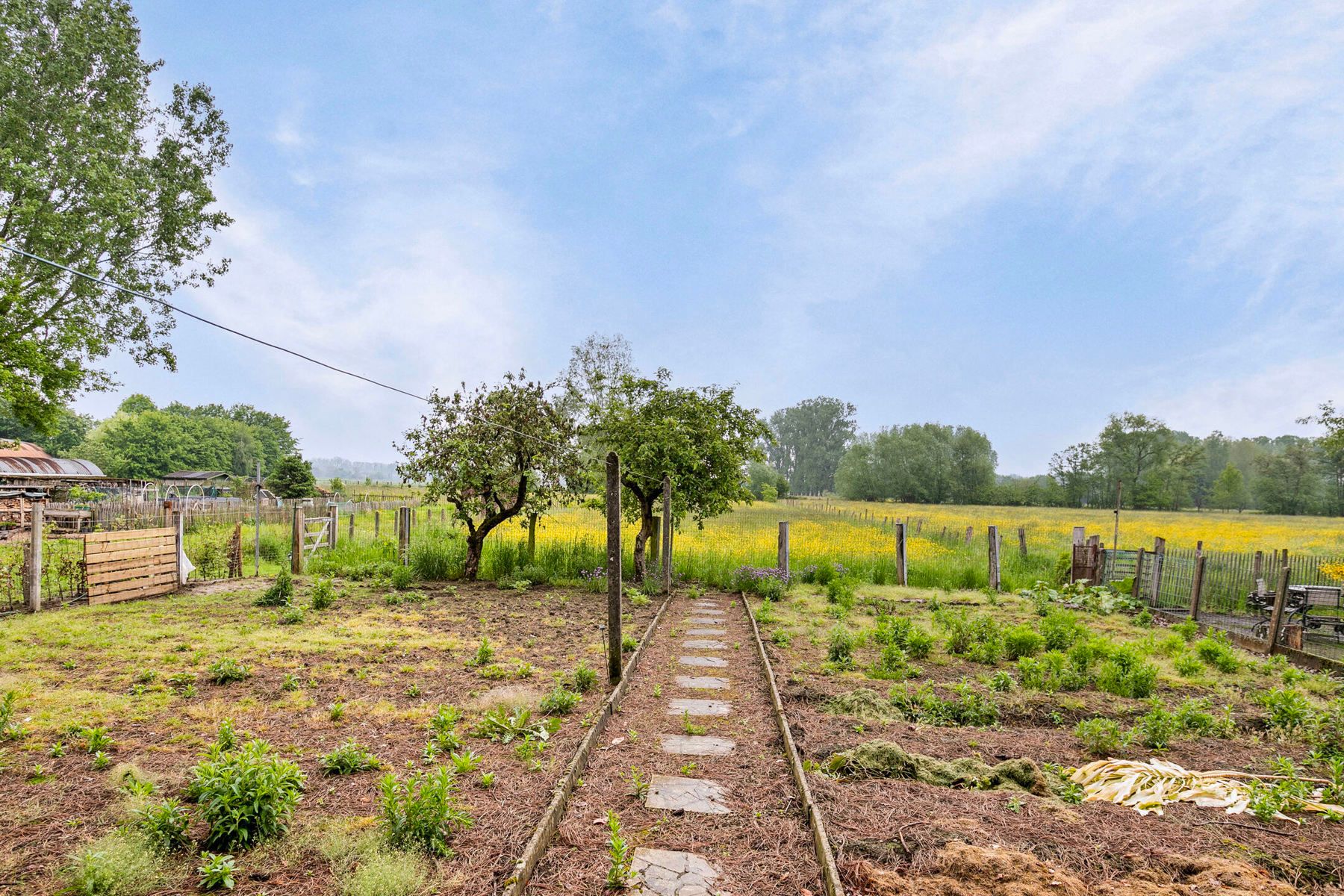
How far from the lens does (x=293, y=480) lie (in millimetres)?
42344

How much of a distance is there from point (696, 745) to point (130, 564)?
450 inches

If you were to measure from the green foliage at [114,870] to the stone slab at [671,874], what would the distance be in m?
2.20

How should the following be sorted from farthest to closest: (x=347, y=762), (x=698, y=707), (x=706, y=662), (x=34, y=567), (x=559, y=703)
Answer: (x=34, y=567) → (x=706, y=662) → (x=698, y=707) → (x=559, y=703) → (x=347, y=762)

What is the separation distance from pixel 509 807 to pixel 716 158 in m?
18.1

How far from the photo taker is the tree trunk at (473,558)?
13552mm

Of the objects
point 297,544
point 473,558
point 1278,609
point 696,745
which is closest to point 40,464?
point 297,544

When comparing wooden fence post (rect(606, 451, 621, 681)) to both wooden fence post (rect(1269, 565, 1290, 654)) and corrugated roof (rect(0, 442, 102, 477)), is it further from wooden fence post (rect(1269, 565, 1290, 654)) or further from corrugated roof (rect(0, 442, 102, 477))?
corrugated roof (rect(0, 442, 102, 477))

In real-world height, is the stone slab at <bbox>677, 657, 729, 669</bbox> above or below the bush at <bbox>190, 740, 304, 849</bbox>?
below

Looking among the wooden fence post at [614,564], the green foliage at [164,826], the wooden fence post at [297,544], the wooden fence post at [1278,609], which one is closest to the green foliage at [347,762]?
the green foliage at [164,826]

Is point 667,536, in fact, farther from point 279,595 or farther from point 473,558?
point 279,595

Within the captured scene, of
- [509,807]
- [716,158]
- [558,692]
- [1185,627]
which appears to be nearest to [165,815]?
[509,807]

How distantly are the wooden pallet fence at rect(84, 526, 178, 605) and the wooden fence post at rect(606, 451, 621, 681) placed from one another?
31.4 feet

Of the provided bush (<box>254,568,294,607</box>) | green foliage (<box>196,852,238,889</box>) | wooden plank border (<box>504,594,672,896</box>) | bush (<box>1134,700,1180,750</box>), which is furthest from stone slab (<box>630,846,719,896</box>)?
bush (<box>254,568,294,607</box>)

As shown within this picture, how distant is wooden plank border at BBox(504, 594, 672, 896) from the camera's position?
2.92 meters
